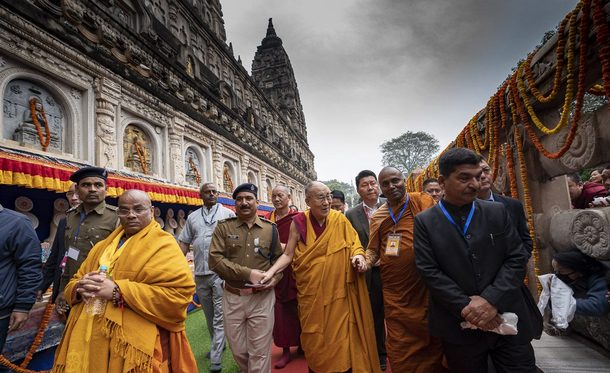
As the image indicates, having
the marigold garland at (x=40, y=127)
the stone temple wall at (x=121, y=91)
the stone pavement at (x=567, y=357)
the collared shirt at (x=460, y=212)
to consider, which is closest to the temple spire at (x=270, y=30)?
the stone temple wall at (x=121, y=91)

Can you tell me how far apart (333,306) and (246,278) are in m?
0.84

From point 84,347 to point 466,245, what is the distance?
8.24 feet

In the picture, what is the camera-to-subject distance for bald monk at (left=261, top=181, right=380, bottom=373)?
241cm

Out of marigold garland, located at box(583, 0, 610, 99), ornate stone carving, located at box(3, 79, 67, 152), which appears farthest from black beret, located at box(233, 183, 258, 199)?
ornate stone carving, located at box(3, 79, 67, 152)

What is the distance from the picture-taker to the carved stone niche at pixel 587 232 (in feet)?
7.05

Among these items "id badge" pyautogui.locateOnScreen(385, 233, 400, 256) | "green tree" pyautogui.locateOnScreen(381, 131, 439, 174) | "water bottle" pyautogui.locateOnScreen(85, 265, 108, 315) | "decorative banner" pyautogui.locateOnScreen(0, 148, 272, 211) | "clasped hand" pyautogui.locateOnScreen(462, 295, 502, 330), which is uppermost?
"green tree" pyautogui.locateOnScreen(381, 131, 439, 174)

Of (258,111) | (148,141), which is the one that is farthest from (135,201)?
(258,111)

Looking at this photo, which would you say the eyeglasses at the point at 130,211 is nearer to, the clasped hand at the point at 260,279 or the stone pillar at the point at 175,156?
the clasped hand at the point at 260,279

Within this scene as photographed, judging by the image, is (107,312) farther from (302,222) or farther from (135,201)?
(302,222)

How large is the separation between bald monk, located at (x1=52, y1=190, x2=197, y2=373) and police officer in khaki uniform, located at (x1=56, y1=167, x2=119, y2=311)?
72 centimetres

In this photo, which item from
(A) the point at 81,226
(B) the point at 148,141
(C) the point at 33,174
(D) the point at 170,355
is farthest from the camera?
(B) the point at 148,141

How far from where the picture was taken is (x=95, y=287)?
167 centimetres

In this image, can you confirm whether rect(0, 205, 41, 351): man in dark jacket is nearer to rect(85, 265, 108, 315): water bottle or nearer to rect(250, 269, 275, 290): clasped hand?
rect(85, 265, 108, 315): water bottle

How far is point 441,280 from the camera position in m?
1.67
